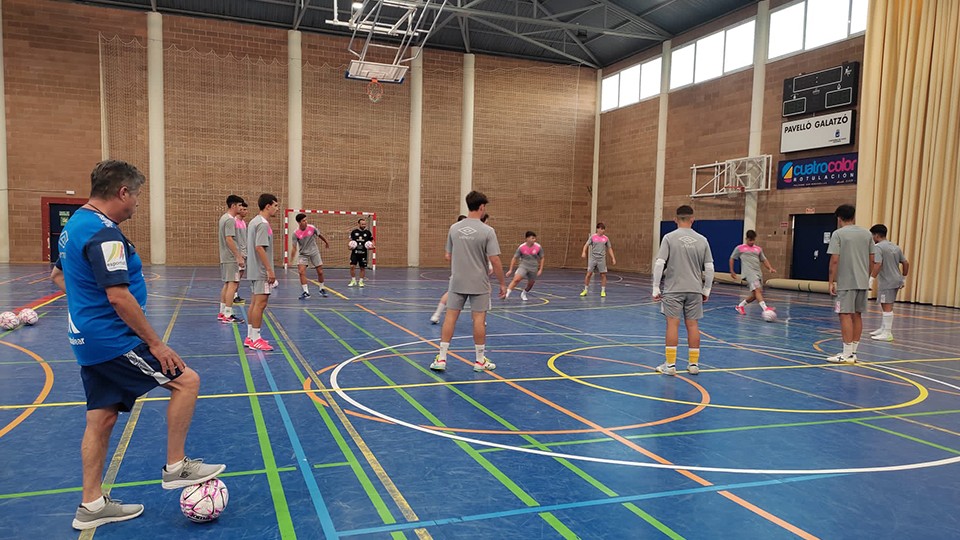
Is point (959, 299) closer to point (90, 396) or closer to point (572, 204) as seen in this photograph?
point (572, 204)

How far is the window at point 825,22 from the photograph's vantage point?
20.1 m

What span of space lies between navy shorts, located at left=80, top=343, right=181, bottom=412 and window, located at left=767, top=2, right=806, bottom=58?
23769mm

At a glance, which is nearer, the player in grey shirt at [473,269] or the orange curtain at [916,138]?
the player in grey shirt at [473,269]

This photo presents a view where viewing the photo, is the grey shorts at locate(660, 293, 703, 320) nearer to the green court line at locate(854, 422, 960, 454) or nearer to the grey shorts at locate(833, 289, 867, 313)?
the green court line at locate(854, 422, 960, 454)

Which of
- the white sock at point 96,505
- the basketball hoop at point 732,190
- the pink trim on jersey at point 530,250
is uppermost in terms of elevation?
the basketball hoop at point 732,190

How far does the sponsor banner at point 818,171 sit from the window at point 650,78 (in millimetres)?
8274

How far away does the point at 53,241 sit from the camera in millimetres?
25000

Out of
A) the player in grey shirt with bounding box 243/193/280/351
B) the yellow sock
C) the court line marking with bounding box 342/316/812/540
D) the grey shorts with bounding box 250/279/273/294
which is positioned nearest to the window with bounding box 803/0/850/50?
the yellow sock

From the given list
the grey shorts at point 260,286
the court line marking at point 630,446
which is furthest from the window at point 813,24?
the grey shorts at point 260,286

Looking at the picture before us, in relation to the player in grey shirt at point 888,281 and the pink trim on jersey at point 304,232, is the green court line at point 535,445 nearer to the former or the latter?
the pink trim on jersey at point 304,232

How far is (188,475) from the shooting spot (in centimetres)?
371

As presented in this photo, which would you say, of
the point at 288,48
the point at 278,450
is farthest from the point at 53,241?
the point at 278,450

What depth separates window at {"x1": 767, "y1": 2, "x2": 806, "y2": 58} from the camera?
2145 cm

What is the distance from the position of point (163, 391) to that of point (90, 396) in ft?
10.5
